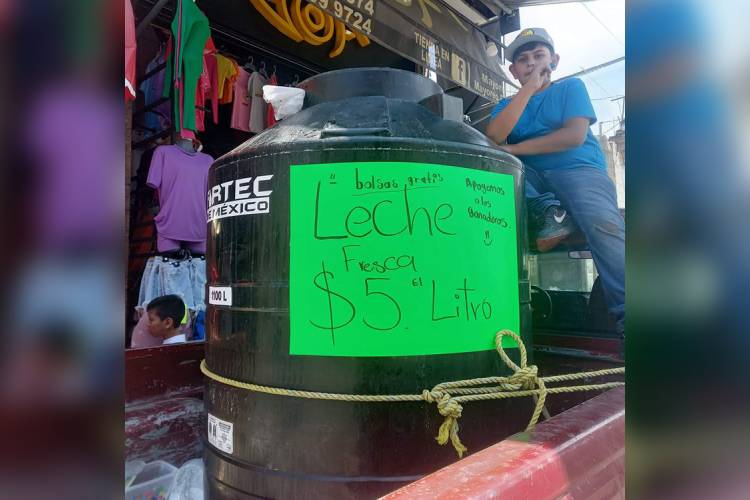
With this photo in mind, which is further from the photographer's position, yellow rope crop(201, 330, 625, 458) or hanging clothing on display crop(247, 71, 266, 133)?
hanging clothing on display crop(247, 71, 266, 133)

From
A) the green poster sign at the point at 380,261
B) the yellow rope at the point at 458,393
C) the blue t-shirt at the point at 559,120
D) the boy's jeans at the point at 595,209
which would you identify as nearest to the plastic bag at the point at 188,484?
the yellow rope at the point at 458,393

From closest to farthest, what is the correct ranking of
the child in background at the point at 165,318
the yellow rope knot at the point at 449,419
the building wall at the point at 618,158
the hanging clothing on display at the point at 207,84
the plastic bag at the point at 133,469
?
the yellow rope knot at the point at 449,419 < the plastic bag at the point at 133,469 < the building wall at the point at 618,158 < the child in background at the point at 165,318 < the hanging clothing on display at the point at 207,84

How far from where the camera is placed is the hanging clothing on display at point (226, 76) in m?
4.58

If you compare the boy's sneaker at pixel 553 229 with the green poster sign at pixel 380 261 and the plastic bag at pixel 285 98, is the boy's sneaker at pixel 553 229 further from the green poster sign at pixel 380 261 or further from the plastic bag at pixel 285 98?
the plastic bag at pixel 285 98

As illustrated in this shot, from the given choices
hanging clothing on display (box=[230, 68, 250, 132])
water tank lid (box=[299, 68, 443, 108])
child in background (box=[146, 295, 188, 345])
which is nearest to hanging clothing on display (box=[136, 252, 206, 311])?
child in background (box=[146, 295, 188, 345])

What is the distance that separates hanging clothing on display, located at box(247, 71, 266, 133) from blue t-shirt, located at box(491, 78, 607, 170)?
2831 millimetres

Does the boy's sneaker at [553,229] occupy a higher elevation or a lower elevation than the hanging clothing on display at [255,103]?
lower

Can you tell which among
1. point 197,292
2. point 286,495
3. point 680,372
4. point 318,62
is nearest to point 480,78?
point 318,62

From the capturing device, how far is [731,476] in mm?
522

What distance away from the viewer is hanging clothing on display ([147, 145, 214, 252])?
4125 millimetres

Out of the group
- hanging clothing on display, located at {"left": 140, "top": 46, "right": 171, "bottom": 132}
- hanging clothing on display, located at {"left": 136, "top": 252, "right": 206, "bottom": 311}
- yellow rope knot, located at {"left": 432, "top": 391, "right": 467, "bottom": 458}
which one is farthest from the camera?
hanging clothing on display, located at {"left": 140, "top": 46, "right": 171, "bottom": 132}

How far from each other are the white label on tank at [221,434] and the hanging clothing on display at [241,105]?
3604mm

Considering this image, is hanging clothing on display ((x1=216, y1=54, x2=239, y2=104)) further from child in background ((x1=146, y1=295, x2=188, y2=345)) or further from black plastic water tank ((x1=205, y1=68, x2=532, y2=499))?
black plastic water tank ((x1=205, y1=68, x2=532, y2=499))

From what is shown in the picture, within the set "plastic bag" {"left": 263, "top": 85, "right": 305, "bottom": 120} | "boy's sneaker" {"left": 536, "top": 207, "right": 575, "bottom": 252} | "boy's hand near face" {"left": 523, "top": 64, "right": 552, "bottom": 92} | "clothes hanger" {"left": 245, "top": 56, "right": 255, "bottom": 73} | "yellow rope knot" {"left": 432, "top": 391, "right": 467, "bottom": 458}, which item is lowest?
"yellow rope knot" {"left": 432, "top": 391, "right": 467, "bottom": 458}
